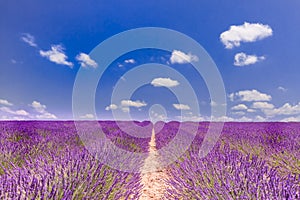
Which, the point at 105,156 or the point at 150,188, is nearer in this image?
the point at 105,156

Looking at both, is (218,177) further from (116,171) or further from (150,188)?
(150,188)

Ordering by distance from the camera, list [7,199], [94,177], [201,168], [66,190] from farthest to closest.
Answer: [201,168], [94,177], [66,190], [7,199]

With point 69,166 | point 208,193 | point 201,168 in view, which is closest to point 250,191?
point 208,193

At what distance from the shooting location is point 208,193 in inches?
85.0

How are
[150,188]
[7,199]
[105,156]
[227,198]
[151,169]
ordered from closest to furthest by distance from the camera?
[7,199], [227,198], [105,156], [150,188], [151,169]

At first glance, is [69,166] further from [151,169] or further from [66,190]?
[151,169]

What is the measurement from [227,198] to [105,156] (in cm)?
156

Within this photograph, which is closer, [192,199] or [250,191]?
[250,191]

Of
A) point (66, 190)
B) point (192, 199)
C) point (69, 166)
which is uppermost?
point (69, 166)

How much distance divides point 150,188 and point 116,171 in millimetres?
865

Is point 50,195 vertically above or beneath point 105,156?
beneath

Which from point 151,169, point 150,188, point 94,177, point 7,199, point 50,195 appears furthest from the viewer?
point 151,169

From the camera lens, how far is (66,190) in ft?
5.70

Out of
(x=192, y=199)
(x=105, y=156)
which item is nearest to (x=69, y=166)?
(x=105, y=156)
